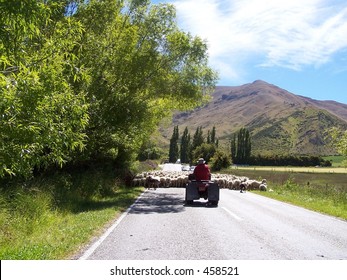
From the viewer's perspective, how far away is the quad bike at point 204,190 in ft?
53.2

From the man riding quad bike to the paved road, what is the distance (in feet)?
6.81

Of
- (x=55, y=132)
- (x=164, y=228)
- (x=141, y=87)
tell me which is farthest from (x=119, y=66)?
(x=55, y=132)

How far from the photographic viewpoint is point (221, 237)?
9.15 meters

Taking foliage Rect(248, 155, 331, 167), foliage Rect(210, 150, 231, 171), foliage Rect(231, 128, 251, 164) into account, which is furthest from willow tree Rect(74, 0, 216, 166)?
foliage Rect(231, 128, 251, 164)

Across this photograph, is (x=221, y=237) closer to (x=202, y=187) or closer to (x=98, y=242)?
(x=98, y=242)

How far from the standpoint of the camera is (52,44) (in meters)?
7.84

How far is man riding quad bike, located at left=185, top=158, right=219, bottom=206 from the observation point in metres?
16.2

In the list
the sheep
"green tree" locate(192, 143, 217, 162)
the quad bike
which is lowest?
the sheep

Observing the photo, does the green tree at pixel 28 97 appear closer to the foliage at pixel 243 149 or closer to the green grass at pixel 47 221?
the green grass at pixel 47 221

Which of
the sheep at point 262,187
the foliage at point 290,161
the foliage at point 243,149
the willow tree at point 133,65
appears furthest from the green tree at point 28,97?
the foliage at point 243,149

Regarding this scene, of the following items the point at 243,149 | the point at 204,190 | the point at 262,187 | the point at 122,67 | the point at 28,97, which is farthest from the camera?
the point at 243,149

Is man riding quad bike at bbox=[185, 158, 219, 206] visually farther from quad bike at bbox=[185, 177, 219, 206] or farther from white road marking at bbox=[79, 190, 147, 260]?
white road marking at bbox=[79, 190, 147, 260]

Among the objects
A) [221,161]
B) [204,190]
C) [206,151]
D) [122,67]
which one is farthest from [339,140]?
[206,151]

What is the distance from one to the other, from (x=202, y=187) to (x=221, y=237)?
7202 mm
